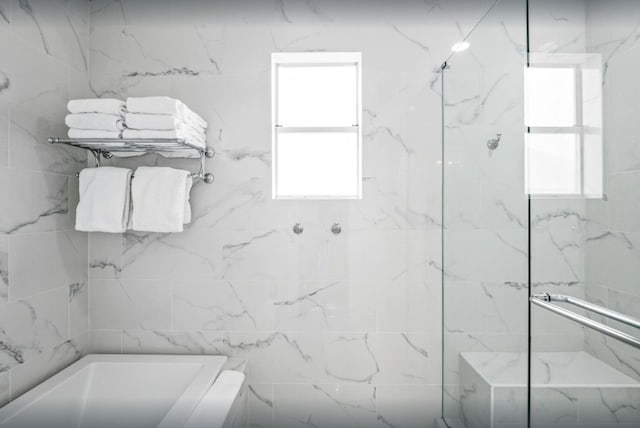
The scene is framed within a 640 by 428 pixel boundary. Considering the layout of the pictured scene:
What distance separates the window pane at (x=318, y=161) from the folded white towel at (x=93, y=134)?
565 millimetres

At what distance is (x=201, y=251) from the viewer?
→ 143cm

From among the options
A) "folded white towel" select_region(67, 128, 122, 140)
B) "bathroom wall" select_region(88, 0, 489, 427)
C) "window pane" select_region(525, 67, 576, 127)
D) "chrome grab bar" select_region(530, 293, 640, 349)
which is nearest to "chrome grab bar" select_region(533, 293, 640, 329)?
"chrome grab bar" select_region(530, 293, 640, 349)

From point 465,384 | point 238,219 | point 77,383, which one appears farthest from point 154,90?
point 465,384

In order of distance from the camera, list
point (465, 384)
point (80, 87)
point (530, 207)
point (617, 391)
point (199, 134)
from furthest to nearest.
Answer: point (199, 134) < point (465, 384) < point (80, 87) < point (530, 207) < point (617, 391)

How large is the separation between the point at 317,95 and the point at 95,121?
73 cm

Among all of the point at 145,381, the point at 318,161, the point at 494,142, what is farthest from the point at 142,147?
the point at 494,142

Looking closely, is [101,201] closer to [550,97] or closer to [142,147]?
[142,147]

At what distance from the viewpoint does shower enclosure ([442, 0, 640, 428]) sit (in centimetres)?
54

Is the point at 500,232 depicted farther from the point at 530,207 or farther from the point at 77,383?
the point at 77,383

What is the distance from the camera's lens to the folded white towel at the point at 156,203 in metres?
1.27

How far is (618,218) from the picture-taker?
597 millimetres

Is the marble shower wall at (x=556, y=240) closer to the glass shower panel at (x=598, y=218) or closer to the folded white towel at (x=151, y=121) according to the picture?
the glass shower panel at (x=598, y=218)

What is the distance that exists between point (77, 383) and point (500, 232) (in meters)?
1.41

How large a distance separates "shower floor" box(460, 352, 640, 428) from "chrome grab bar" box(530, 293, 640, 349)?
73 mm
